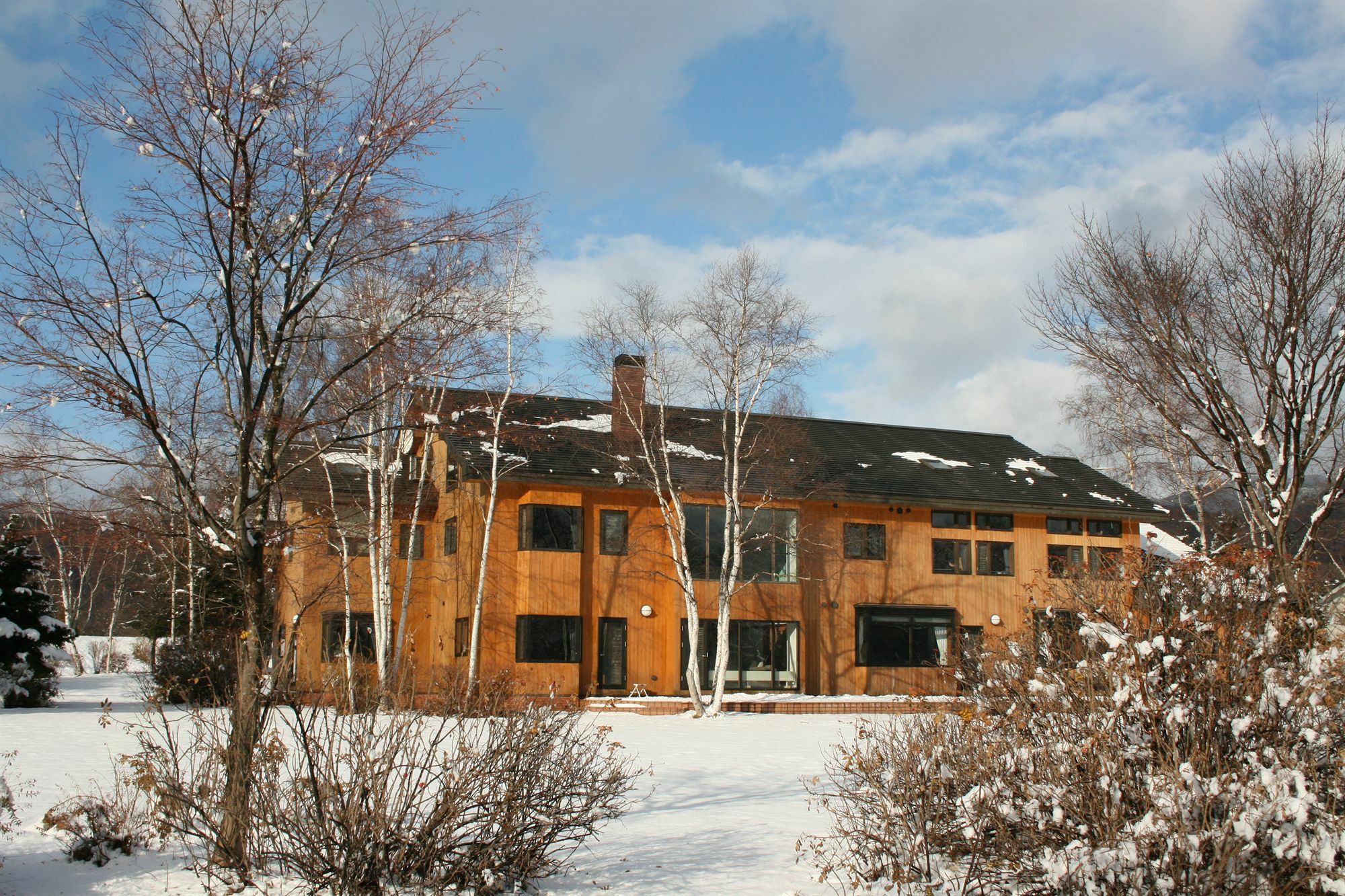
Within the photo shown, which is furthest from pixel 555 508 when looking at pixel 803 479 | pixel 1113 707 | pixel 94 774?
pixel 1113 707

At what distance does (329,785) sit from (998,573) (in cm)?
2531

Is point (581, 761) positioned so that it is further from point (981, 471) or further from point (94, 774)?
point (981, 471)

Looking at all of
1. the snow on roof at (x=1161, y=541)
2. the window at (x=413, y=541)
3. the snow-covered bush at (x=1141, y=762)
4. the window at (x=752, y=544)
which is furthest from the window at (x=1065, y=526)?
the snow-covered bush at (x=1141, y=762)

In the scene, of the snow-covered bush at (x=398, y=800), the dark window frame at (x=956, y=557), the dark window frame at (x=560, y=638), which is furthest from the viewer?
the dark window frame at (x=956, y=557)

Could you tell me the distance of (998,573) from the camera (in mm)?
29359

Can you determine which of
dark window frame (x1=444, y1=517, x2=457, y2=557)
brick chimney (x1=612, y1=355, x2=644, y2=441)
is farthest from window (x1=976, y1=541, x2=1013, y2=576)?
dark window frame (x1=444, y1=517, x2=457, y2=557)

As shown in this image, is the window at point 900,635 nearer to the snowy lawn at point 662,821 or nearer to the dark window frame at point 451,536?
the snowy lawn at point 662,821

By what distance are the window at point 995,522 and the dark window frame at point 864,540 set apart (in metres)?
2.95

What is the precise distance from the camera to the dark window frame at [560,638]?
2455 centimetres

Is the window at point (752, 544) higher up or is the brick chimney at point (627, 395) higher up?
the brick chimney at point (627, 395)

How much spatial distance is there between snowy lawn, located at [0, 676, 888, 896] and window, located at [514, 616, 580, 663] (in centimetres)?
568

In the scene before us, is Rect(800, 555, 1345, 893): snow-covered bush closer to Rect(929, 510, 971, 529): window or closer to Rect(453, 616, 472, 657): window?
Rect(453, 616, 472, 657): window

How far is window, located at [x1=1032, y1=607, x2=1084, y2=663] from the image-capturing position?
698cm

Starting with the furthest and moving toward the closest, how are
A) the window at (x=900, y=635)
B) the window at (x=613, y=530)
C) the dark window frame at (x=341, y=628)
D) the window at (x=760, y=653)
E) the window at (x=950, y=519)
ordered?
the window at (x=950, y=519)
the window at (x=900, y=635)
the dark window frame at (x=341, y=628)
the window at (x=760, y=653)
the window at (x=613, y=530)
